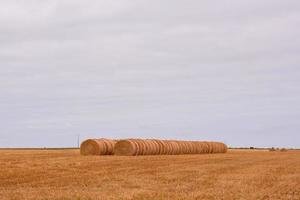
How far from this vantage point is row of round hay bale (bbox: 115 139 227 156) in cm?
4219

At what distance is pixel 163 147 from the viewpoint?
47.9 m

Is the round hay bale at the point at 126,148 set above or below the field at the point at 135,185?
above

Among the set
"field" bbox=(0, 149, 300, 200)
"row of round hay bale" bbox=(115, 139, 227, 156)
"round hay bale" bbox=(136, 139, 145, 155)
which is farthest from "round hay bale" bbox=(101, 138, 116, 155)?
"field" bbox=(0, 149, 300, 200)

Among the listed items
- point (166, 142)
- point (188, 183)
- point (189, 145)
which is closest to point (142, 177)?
point (188, 183)

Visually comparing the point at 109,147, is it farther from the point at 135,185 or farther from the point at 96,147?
the point at 135,185

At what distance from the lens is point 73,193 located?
14.8m

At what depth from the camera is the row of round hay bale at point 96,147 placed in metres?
41.7

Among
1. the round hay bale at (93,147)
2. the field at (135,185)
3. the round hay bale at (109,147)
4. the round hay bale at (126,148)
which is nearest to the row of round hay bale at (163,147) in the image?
the round hay bale at (126,148)

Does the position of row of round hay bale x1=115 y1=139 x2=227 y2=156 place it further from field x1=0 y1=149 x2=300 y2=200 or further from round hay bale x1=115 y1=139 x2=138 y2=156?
field x1=0 y1=149 x2=300 y2=200

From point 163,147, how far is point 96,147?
7.94 m

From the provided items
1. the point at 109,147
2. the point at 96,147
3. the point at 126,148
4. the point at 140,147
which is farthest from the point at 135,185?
the point at 140,147

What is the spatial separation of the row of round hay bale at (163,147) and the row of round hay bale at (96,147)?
2.51 ft

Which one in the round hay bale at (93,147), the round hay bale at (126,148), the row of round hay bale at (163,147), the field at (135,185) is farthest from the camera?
the row of round hay bale at (163,147)

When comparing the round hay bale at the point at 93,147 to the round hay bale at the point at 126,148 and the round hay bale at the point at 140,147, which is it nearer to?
the round hay bale at the point at 126,148
